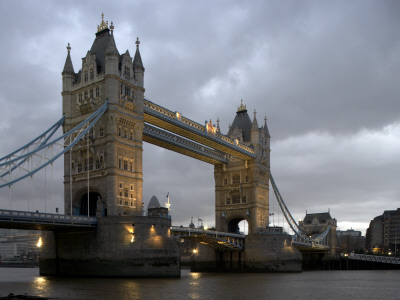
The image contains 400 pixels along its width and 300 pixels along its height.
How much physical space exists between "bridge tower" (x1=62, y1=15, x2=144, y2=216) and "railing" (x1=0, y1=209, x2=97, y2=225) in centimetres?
386

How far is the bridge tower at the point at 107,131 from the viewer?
6544cm

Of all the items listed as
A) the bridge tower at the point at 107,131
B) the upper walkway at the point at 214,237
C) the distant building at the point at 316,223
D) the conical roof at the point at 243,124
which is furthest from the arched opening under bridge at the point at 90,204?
the distant building at the point at 316,223

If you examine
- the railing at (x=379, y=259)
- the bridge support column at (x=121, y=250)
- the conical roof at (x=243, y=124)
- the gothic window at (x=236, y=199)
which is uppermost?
the conical roof at (x=243, y=124)

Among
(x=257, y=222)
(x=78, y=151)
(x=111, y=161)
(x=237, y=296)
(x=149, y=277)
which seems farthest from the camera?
(x=257, y=222)

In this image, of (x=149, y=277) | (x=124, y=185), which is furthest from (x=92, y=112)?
(x=149, y=277)

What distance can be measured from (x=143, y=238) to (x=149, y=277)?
4421 millimetres

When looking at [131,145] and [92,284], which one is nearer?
[92,284]

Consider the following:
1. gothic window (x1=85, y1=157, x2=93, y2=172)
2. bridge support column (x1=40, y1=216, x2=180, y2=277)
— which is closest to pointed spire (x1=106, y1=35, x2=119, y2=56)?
gothic window (x1=85, y1=157, x2=93, y2=172)

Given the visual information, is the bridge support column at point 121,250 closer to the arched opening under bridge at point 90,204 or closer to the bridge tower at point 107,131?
the bridge tower at point 107,131

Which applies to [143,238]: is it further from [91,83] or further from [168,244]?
[91,83]

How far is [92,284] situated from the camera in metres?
50.6

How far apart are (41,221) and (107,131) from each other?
50.6 feet

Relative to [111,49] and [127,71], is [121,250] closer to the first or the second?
[127,71]

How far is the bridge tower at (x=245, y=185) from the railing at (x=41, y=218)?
1653 inches
